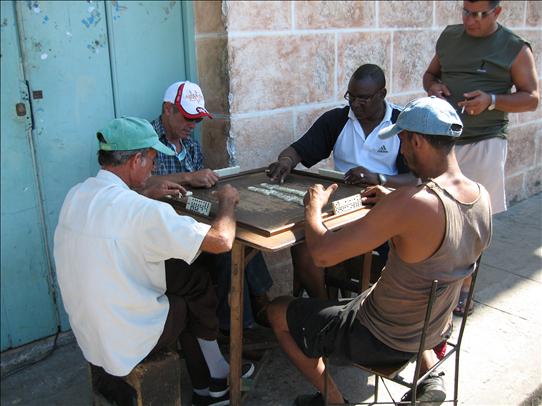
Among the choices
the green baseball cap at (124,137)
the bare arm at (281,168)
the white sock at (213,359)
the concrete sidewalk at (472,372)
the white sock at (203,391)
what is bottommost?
the concrete sidewalk at (472,372)

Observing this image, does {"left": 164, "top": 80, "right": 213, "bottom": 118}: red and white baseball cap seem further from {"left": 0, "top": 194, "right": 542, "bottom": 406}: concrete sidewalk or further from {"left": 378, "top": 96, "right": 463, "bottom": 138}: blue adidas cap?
{"left": 0, "top": 194, "right": 542, "bottom": 406}: concrete sidewalk

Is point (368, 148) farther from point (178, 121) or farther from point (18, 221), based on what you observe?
point (18, 221)

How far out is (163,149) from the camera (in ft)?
7.56

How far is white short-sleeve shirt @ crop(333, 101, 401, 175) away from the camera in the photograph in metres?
3.18

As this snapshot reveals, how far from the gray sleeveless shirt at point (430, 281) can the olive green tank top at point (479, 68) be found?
4.75 ft

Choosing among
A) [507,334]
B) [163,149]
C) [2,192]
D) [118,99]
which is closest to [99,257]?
[163,149]

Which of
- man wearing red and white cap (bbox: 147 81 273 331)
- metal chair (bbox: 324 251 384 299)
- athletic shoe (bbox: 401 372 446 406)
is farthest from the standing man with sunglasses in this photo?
man wearing red and white cap (bbox: 147 81 273 331)

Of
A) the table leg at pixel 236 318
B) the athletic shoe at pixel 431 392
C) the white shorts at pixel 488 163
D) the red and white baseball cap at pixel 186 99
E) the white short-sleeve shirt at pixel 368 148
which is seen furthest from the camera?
the white shorts at pixel 488 163

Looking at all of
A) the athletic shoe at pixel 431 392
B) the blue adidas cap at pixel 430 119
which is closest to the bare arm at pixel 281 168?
the blue adidas cap at pixel 430 119

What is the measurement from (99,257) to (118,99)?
1409 mm

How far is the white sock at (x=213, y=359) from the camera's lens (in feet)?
8.91

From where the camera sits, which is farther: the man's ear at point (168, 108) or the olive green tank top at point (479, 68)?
the olive green tank top at point (479, 68)

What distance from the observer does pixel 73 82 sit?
3014 millimetres

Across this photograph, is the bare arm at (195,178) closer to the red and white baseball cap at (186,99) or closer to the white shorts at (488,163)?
the red and white baseball cap at (186,99)
